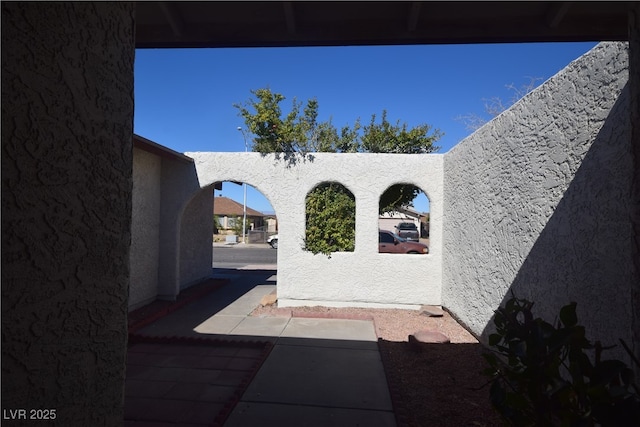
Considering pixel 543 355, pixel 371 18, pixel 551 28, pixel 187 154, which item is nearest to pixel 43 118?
pixel 371 18

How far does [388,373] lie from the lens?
175 inches

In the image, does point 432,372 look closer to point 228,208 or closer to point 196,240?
point 196,240

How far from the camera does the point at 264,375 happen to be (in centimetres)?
443

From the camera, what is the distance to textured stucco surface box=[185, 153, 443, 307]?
7.77 m

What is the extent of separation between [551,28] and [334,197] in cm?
595

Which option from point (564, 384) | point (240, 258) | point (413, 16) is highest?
point (413, 16)

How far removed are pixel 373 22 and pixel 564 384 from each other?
102 inches

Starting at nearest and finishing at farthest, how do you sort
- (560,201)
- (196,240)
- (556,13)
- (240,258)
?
(556,13)
(560,201)
(196,240)
(240,258)

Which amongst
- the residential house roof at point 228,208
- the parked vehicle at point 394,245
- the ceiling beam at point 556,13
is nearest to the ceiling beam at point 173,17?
the ceiling beam at point 556,13

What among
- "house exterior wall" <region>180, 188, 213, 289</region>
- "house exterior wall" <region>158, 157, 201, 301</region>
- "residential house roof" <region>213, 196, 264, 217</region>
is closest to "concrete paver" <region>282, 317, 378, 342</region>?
"house exterior wall" <region>158, 157, 201, 301</region>

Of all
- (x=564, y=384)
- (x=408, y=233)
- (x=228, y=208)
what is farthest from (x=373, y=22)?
(x=228, y=208)

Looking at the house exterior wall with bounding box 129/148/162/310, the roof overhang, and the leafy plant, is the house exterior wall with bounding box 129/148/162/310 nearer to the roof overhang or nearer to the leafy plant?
the roof overhang

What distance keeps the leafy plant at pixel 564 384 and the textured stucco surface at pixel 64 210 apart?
2.07 meters

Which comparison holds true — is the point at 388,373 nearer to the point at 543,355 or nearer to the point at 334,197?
the point at 543,355
